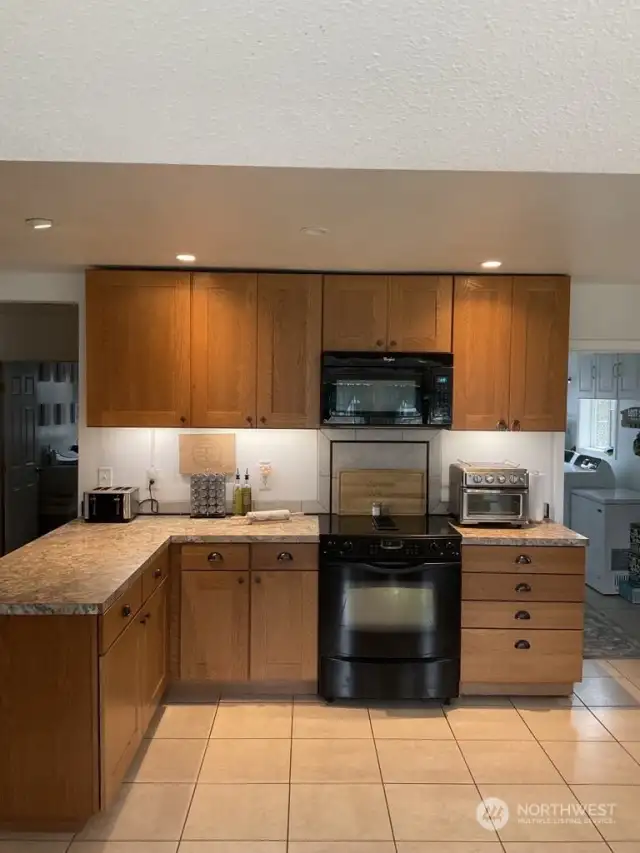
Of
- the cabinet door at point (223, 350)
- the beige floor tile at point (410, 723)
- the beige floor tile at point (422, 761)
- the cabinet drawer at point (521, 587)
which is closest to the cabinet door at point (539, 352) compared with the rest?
the cabinet drawer at point (521, 587)

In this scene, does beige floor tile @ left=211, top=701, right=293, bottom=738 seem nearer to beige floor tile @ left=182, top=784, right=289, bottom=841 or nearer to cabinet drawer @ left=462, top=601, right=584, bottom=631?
beige floor tile @ left=182, top=784, right=289, bottom=841

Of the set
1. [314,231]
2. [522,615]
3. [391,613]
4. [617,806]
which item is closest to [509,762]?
[617,806]

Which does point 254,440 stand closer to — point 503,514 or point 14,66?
point 503,514

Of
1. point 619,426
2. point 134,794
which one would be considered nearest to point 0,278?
point 134,794

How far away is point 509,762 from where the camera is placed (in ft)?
9.79

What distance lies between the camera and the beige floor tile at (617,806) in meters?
2.50

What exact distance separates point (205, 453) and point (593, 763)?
8.26 feet

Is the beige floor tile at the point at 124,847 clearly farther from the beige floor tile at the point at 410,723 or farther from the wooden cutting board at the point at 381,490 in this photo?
the wooden cutting board at the point at 381,490

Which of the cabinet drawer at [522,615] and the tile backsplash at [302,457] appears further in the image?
the tile backsplash at [302,457]

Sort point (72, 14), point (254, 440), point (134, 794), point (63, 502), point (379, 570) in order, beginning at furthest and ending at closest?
point (63, 502) < point (254, 440) < point (379, 570) < point (134, 794) < point (72, 14)

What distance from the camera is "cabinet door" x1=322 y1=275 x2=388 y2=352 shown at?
376 cm

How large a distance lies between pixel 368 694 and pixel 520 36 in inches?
116

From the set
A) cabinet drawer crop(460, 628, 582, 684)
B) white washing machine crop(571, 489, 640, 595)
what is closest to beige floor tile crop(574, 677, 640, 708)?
cabinet drawer crop(460, 628, 582, 684)

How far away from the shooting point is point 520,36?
66.9 inches
